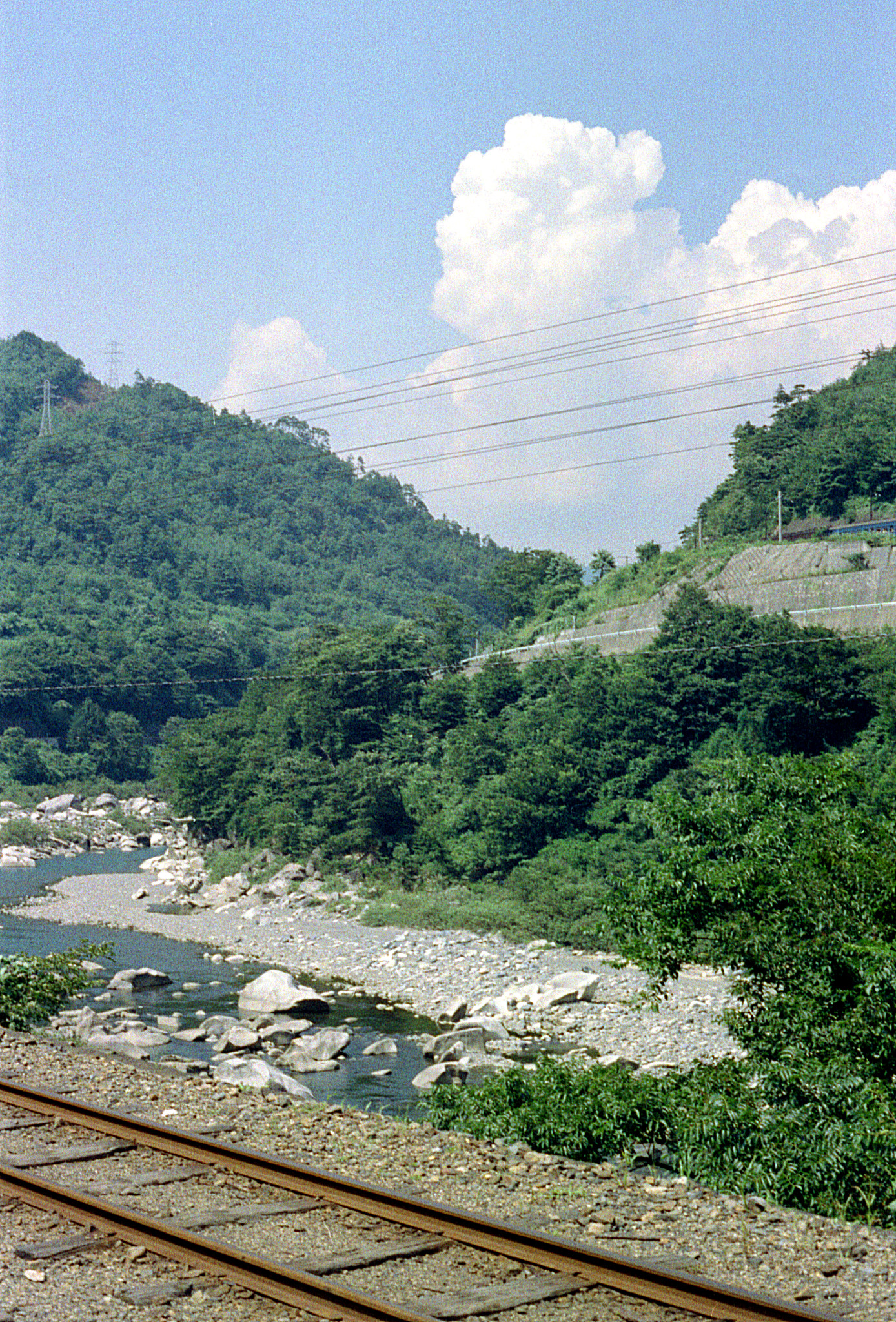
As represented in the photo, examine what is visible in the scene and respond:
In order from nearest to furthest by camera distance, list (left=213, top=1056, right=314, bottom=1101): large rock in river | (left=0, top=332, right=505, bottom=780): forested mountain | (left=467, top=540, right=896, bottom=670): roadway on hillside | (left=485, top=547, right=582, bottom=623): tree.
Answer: (left=213, top=1056, right=314, bottom=1101): large rock in river < (left=467, top=540, right=896, bottom=670): roadway on hillside < (left=485, top=547, right=582, bottom=623): tree < (left=0, top=332, right=505, bottom=780): forested mountain

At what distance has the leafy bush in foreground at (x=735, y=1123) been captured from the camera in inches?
320

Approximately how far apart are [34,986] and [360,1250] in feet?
31.2

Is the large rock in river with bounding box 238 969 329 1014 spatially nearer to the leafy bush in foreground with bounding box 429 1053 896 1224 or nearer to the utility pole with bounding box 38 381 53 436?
the leafy bush in foreground with bounding box 429 1053 896 1224

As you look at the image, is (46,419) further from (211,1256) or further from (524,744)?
(211,1256)

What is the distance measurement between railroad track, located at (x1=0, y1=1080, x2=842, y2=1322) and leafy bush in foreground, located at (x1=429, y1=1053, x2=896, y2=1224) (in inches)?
90.2

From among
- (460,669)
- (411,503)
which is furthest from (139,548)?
(460,669)

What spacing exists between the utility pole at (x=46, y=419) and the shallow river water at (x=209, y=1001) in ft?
315

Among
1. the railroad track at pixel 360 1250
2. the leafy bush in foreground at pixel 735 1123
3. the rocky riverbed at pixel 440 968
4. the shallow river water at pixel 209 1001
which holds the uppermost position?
the railroad track at pixel 360 1250

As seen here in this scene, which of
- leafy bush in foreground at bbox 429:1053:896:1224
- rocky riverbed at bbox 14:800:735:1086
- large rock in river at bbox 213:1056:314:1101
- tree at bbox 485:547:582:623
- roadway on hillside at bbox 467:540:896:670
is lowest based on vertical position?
rocky riverbed at bbox 14:800:735:1086

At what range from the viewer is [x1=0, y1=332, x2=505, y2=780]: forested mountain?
3231 inches

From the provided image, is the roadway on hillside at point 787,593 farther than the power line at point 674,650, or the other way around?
the roadway on hillside at point 787,593

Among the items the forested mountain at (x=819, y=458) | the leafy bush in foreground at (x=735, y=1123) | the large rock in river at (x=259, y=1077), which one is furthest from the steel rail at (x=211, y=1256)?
the forested mountain at (x=819, y=458)

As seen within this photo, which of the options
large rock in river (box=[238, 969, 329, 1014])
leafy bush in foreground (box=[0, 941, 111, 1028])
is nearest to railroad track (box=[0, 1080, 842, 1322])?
leafy bush in foreground (box=[0, 941, 111, 1028])

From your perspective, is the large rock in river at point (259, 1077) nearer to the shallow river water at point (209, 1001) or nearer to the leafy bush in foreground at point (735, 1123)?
the shallow river water at point (209, 1001)
